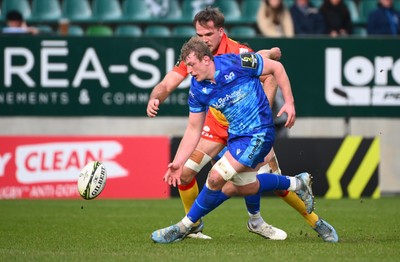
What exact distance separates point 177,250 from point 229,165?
85cm

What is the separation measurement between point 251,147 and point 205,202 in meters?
0.66

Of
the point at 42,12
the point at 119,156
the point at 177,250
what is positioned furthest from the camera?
the point at 42,12

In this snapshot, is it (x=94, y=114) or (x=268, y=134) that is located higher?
(x=268, y=134)

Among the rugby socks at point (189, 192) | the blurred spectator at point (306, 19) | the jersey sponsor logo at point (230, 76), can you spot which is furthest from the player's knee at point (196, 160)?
the blurred spectator at point (306, 19)

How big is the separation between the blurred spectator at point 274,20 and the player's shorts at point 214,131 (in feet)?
23.4

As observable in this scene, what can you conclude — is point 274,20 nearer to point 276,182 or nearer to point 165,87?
point 165,87

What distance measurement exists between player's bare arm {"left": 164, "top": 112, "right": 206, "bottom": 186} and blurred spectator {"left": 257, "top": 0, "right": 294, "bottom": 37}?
7833 millimetres

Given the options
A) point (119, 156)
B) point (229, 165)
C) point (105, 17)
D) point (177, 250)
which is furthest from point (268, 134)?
point (105, 17)

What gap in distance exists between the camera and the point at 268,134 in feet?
29.2

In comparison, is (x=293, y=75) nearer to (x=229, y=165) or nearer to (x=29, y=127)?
(x=29, y=127)

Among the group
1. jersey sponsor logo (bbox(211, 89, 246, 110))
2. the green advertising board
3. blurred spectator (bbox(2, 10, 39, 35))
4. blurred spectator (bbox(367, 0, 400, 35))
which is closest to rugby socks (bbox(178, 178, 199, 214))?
jersey sponsor logo (bbox(211, 89, 246, 110))

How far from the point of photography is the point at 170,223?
1162 centimetres

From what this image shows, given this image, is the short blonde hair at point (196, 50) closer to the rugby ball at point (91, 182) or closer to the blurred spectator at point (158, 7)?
the rugby ball at point (91, 182)

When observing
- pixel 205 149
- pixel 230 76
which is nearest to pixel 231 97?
pixel 230 76
